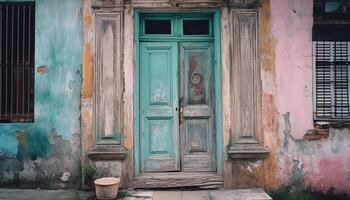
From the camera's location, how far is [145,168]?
692 centimetres

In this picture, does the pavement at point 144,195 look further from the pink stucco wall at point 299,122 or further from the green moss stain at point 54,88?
the pink stucco wall at point 299,122

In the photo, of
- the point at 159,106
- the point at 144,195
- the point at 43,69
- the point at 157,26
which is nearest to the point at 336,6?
the point at 157,26

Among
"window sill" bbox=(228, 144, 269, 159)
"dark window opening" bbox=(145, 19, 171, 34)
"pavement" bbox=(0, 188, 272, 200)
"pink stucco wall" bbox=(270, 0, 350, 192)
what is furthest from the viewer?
"dark window opening" bbox=(145, 19, 171, 34)

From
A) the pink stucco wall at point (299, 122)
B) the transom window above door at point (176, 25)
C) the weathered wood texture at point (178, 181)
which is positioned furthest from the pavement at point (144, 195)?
the transom window above door at point (176, 25)

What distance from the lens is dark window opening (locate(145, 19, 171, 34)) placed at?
705cm

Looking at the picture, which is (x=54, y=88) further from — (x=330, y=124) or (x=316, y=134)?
(x=330, y=124)

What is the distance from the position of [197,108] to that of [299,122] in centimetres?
169

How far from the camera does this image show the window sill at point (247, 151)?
6.58 metres

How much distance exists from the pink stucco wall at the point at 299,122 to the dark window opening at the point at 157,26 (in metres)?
1.76

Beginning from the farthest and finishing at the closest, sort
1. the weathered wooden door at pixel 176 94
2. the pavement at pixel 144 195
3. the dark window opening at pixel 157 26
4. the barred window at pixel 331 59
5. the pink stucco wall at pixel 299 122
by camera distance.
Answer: the dark window opening at pixel 157 26 → the weathered wooden door at pixel 176 94 → the barred window at pixel 331 59 → the pink stucco wall at pixel 299 122 → the pavement at pixel 144 195

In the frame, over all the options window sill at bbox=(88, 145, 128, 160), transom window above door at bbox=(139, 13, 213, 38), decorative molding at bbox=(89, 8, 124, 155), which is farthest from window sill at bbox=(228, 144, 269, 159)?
transom window above door at bbox=(139, 13, 213, 38)

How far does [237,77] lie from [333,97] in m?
1.67

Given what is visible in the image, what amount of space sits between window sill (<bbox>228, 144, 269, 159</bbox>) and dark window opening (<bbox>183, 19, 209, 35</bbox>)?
2.03 meters

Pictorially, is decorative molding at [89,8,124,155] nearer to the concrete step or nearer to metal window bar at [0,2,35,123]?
the concrete step
